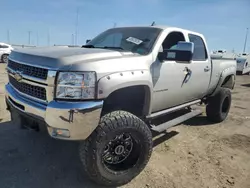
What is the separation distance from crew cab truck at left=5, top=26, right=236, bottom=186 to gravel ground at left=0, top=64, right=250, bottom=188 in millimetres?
415

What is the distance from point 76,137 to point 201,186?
166 cm

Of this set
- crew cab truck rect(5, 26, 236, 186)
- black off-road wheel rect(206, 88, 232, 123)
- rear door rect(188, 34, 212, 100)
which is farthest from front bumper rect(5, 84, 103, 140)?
black off-road wheel rect(206, 88, 232, 123)

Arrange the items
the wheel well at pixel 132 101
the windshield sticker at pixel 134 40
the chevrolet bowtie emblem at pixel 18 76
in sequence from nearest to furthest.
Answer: the chevrolet bowtie emblem at pixel 18 76
the wheel well at pixel 132 101
the windshield sticker at pixel 134 40

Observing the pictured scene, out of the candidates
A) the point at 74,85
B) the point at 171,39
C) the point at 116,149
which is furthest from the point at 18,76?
the point at 171,39

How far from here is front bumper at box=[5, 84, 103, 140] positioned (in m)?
2.39

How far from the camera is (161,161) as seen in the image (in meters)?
3.61

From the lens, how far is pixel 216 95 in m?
5.63

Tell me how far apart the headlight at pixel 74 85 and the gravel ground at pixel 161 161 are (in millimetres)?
1131

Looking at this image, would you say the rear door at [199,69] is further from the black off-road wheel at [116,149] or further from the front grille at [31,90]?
the front grille at [31,90]

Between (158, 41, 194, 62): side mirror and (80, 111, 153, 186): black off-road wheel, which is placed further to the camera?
(158, 41, 194, 62): side mirror

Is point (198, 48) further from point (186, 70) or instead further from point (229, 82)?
point (229, 82)

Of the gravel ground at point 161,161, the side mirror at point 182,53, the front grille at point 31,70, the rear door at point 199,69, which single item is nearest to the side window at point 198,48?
the rear door at point 199,69

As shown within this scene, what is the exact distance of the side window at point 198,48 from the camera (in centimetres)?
458

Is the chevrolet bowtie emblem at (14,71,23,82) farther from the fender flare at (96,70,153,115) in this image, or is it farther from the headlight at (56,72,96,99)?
the fender flare at (96,70,153,115)
